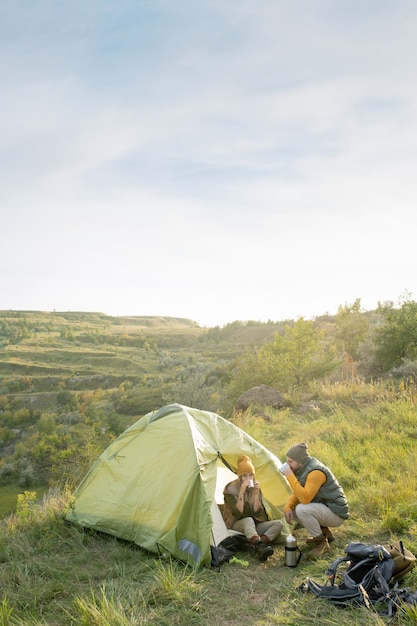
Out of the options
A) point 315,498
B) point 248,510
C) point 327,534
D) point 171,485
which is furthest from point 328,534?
point 171,485

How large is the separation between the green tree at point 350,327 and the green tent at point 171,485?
21503 millimetres

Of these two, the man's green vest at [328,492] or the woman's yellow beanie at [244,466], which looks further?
the woman's yellow beanie at [244,466]

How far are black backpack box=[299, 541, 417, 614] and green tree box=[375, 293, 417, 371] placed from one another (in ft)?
50.8

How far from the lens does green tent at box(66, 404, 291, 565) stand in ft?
19.9

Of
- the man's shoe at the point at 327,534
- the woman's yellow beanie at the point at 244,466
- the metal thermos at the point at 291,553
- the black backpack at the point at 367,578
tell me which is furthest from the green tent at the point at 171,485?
the black backpack at the point at 367,578

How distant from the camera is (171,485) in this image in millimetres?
6410

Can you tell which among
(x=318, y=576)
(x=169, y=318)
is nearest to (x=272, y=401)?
(x=318, y=576)

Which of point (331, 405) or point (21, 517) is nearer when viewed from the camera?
point (21, 517)

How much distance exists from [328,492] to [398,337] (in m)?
15.0

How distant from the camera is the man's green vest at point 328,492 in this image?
607 centimetres

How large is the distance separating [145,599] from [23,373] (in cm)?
9474

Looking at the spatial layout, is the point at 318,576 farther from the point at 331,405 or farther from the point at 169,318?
the point at 169,318

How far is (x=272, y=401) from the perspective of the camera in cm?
1734

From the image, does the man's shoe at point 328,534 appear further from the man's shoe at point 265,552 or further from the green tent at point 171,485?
the man's shoe at point 265,552
